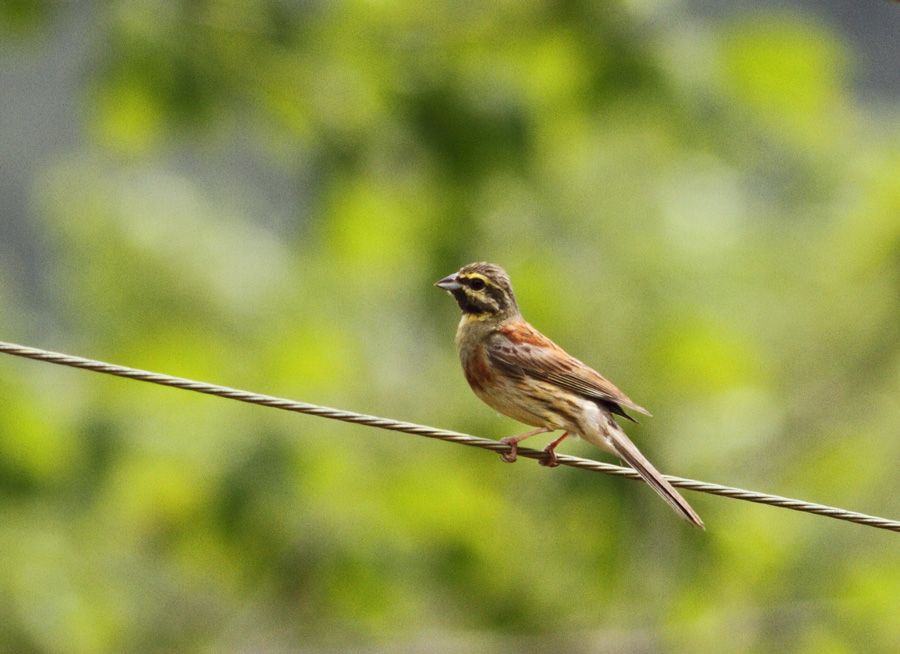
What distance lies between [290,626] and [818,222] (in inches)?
253

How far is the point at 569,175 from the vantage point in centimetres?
1484

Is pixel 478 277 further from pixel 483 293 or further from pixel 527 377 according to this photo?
pixel 527 377

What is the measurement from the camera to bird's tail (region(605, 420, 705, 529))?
6.31 meters

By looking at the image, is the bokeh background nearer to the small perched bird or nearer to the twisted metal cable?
the small perched bird

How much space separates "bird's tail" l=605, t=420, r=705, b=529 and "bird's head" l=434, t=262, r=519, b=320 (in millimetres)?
1050

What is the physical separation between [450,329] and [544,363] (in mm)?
6102

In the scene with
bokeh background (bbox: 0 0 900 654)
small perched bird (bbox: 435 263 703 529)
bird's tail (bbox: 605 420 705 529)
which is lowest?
bird's tail (bbox: 605 420 705 529)

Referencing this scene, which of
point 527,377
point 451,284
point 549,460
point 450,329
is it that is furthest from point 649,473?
point 450,329

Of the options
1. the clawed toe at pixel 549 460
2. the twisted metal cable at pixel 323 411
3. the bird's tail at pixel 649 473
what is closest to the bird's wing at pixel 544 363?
the bird's tail at pixel 649 473

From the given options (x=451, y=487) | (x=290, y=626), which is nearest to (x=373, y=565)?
(x=451, y=487)

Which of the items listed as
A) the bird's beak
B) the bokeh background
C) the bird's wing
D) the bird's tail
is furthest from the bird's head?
the bokeh background

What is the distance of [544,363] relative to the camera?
7.77 metres

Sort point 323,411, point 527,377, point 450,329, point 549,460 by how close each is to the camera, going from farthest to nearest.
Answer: point 450,329 → point 527,377 → point 549,460 → point 323,411

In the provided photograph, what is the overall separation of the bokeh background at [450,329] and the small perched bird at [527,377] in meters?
1.77
